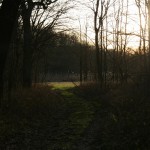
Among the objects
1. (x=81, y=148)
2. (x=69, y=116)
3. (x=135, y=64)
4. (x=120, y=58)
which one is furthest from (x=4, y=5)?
(x=120, y=58)

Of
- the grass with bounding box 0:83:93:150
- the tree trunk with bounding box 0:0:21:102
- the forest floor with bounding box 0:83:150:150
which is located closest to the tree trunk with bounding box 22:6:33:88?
the grass with bounding box 0:83:93:150

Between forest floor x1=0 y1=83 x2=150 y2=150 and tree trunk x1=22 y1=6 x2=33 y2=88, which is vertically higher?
tree trunk x1=22 y1=6 x2=33 y2=88

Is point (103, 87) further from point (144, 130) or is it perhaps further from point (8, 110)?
point (144, 130)

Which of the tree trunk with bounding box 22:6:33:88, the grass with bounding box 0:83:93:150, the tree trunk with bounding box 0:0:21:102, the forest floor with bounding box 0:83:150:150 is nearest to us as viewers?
the forest floor with bounding box 0:83:150:150

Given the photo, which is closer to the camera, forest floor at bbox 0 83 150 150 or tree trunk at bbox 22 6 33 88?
forest floor at bbox 0 83 150 150

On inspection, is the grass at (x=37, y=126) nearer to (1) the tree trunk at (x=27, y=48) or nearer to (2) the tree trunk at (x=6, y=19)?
(2) the tree trunk at (x=6, y=19)

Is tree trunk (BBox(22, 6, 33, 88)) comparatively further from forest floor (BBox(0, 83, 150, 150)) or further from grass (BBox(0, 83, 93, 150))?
forest floor (BBox(0, 83, 150, 150))

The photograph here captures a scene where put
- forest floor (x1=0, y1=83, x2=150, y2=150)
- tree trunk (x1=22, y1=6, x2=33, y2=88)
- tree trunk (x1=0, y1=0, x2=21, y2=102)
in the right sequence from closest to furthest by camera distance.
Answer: forest floor (x1=0, y1=83, x2=150, y2=150), tree trunk (x1=0, y1=0, x2=21, y2=102), tree trunk (x1=22, y1=6, x2=33, y2=88)

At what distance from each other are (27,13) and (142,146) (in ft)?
58.3

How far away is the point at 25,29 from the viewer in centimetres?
2456

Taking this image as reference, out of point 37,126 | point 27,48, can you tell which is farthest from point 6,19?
point 27,48

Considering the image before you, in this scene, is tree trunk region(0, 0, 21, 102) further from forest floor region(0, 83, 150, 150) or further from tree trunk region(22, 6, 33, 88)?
tree trunk region(22, 6, 33, 88)

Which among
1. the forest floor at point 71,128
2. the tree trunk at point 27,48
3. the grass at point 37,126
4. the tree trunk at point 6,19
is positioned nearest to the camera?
the forest floor at point 71,128

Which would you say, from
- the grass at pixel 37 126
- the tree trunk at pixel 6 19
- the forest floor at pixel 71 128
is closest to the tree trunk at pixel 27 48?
the grass at pixel 37 126
